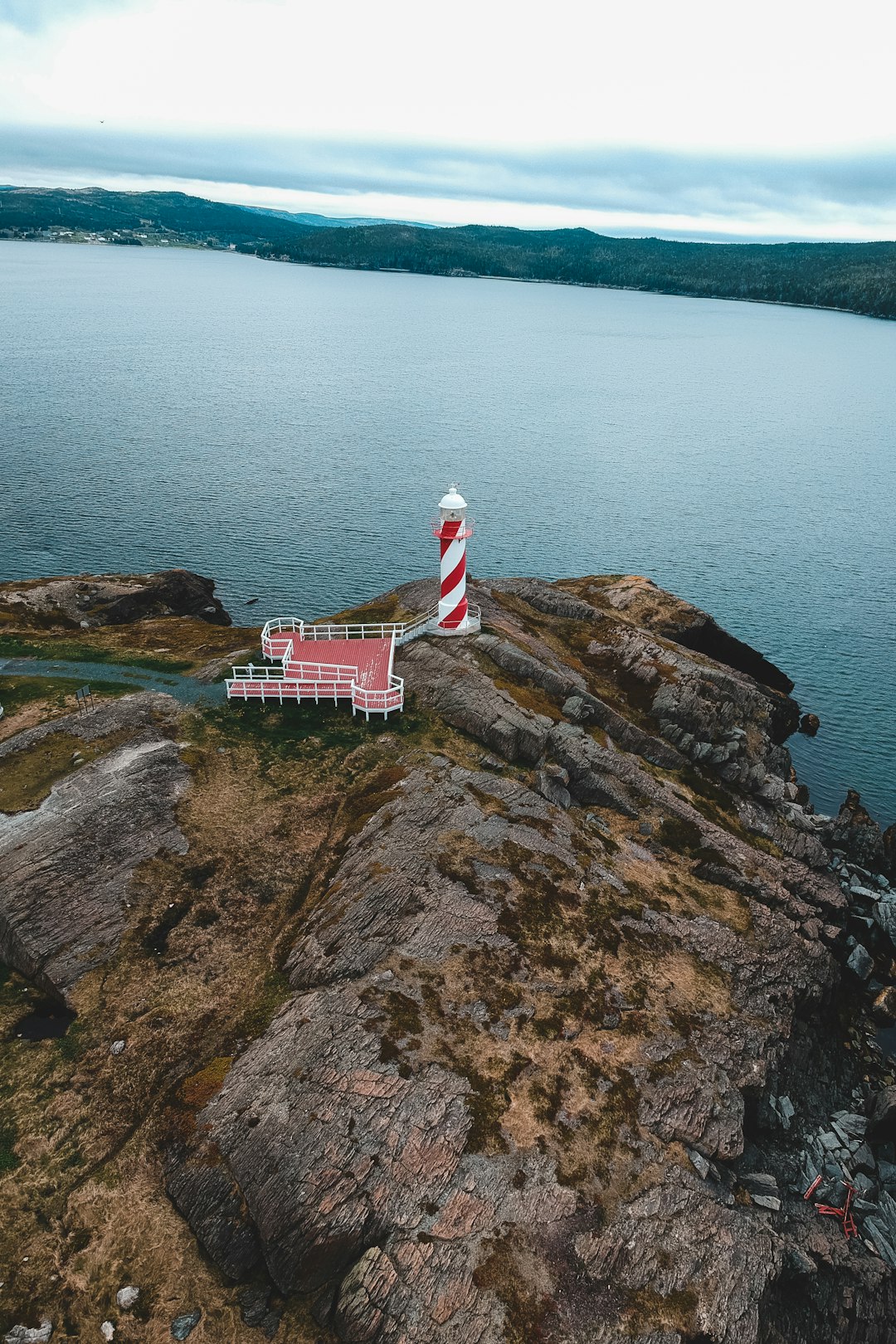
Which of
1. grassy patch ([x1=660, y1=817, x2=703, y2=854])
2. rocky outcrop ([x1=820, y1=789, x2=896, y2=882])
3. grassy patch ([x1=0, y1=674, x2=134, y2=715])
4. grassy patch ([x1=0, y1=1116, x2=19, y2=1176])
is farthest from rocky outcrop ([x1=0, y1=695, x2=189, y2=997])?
rocky outcrop ([x1=820, y1=789, x2=896, y2=882])

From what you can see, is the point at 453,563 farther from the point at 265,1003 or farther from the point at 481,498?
the point at 481,498

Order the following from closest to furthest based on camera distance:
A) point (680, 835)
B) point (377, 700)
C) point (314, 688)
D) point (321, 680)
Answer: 1. point (680, 835)
2. point (377, 700)
3. point (314, 688)
4. point (321, 680)

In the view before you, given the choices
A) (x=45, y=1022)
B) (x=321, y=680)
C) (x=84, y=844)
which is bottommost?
(x=45, y=1022)

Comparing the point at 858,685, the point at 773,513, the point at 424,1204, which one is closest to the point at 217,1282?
the point at 424,1204

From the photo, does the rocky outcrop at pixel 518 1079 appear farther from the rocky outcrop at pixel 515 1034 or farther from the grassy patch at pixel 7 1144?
the grassy patch at pixel 7 1144

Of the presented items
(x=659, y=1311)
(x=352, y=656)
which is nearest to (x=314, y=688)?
(x=352, y=656)

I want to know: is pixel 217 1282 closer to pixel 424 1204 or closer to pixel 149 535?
pixel 424 1204
